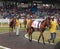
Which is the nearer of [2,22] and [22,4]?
[2,22]

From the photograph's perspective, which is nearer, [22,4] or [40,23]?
[40,23]

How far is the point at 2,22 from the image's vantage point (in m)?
33.5

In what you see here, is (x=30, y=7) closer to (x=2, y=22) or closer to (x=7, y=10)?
(x=7, y=10)

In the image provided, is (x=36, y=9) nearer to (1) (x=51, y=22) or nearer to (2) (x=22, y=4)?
(2) (x=22, y=4)

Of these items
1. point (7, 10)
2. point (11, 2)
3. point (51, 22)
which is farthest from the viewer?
point (11, 2)

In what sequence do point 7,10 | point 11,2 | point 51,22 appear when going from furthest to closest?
point 11,2 < point 7,10 < point 51,22

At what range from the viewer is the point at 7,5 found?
46188mm

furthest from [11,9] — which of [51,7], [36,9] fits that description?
→ [51,7]

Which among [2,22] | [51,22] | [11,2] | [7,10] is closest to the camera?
[51,22]

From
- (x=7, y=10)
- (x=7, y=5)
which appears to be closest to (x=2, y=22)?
(x=7, y=10)

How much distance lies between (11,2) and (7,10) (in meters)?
3.98

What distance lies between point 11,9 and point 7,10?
1.57 m

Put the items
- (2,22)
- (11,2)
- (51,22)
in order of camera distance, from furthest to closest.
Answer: (11,2)
(2,22)
(51,22)

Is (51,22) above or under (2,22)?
above
